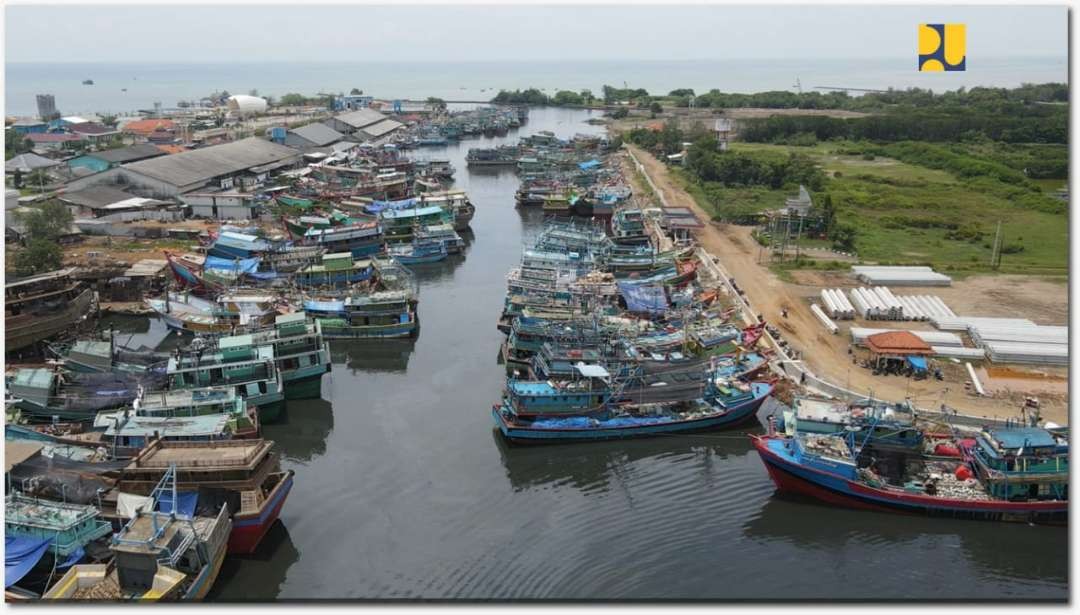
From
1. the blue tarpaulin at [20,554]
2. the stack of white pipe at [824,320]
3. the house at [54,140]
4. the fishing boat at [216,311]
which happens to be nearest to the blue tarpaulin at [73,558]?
the blue tarpaulin at [20,554]

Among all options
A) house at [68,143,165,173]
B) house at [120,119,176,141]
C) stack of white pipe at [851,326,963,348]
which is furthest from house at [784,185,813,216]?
house at [120,119,176,141]

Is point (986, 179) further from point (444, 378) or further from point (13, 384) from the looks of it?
point (13, 384)

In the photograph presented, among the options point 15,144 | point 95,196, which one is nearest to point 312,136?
point 15,144

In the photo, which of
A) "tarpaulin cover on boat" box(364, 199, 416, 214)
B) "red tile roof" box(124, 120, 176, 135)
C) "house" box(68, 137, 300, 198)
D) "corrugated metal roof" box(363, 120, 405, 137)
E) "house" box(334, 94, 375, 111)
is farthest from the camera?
"house" box(334, 94, 375, 111)

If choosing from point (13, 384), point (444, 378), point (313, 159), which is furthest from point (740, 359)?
point (313, 159)

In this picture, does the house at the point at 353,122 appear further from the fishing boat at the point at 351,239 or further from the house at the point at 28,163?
the fishing boat at the point at 351,239

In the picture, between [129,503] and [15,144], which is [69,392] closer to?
[129,503]

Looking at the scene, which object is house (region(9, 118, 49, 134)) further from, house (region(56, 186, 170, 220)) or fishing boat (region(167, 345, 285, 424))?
fishing boat (region(167, 345, 285, 424))
